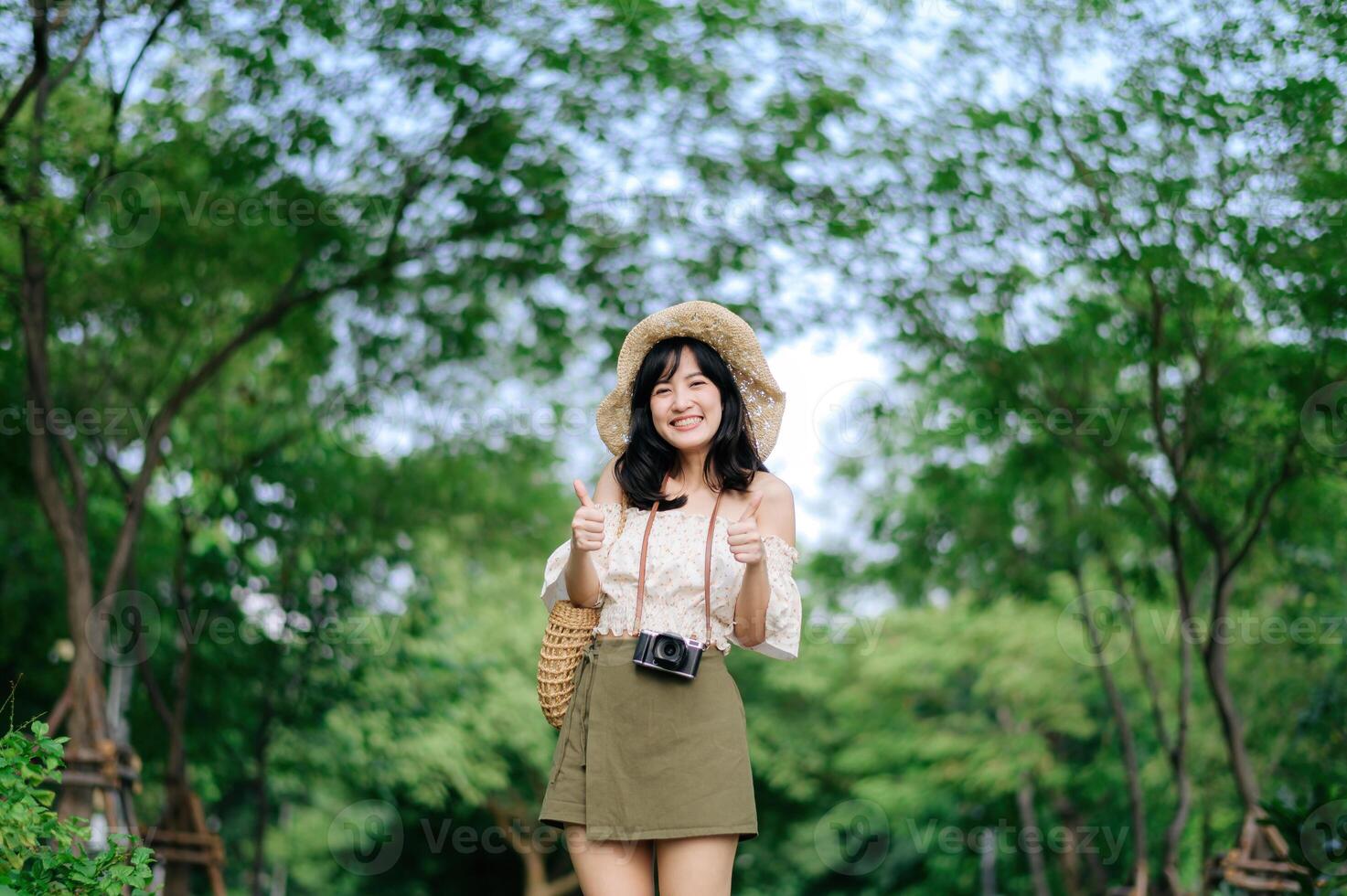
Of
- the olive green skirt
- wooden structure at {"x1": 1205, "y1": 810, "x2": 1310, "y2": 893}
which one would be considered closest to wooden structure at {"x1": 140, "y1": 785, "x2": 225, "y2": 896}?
wooden structure at {"x1": 1205, "y1": 810, "x2": 1310, "y2": 893}

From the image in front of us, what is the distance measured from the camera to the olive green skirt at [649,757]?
3391mm

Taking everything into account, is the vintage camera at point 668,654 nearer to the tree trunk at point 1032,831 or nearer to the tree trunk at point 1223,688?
the tree trunk at point 1223,688

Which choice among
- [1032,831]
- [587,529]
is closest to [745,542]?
[587,529]

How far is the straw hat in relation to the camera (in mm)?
3893

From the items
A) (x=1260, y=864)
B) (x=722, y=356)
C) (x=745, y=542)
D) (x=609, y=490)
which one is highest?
(x=722, y=356)

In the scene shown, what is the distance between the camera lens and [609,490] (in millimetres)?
3861

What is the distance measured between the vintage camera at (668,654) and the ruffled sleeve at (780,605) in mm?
171

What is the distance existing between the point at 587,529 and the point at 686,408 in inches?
21.1

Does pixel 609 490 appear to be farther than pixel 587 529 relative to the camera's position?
Yes

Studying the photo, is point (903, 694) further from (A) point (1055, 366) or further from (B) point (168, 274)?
(B) point (168, 274)

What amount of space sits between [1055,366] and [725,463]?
7663 mm

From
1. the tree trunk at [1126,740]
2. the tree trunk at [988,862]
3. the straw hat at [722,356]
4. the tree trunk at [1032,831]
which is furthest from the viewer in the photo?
the tree trunk at [988,862]

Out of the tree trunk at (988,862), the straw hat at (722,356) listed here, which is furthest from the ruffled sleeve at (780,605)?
the tree trunk at (988,862)

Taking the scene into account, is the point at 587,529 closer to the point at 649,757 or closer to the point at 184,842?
Result: the point at 649,757
